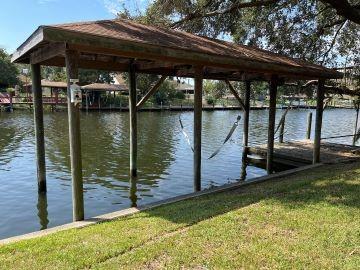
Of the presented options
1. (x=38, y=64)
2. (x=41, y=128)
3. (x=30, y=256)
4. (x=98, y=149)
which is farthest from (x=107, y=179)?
(x=30, y=256)

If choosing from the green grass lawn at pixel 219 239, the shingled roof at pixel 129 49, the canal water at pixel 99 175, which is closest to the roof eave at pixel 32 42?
the shingled roof at pixel 129 49

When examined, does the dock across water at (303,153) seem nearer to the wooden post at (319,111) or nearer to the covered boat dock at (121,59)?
the wooden post at (319,111)

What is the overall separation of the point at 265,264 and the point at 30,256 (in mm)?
2914

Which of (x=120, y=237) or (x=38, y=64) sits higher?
(x=38, y=64)

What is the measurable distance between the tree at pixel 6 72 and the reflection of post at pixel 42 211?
164ft

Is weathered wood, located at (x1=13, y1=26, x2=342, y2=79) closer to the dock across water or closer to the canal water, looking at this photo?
the canal water

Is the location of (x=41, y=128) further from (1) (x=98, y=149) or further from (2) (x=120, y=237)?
(1) (x=98, y=149)

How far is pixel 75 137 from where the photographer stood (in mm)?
6562

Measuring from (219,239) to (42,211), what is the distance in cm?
574

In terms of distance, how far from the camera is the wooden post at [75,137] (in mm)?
6309

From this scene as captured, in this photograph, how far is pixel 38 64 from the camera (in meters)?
8.94

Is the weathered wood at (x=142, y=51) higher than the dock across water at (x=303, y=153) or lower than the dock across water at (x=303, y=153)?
higher

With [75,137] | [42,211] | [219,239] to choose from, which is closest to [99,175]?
[42,211]

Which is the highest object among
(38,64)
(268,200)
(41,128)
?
(38,64)
